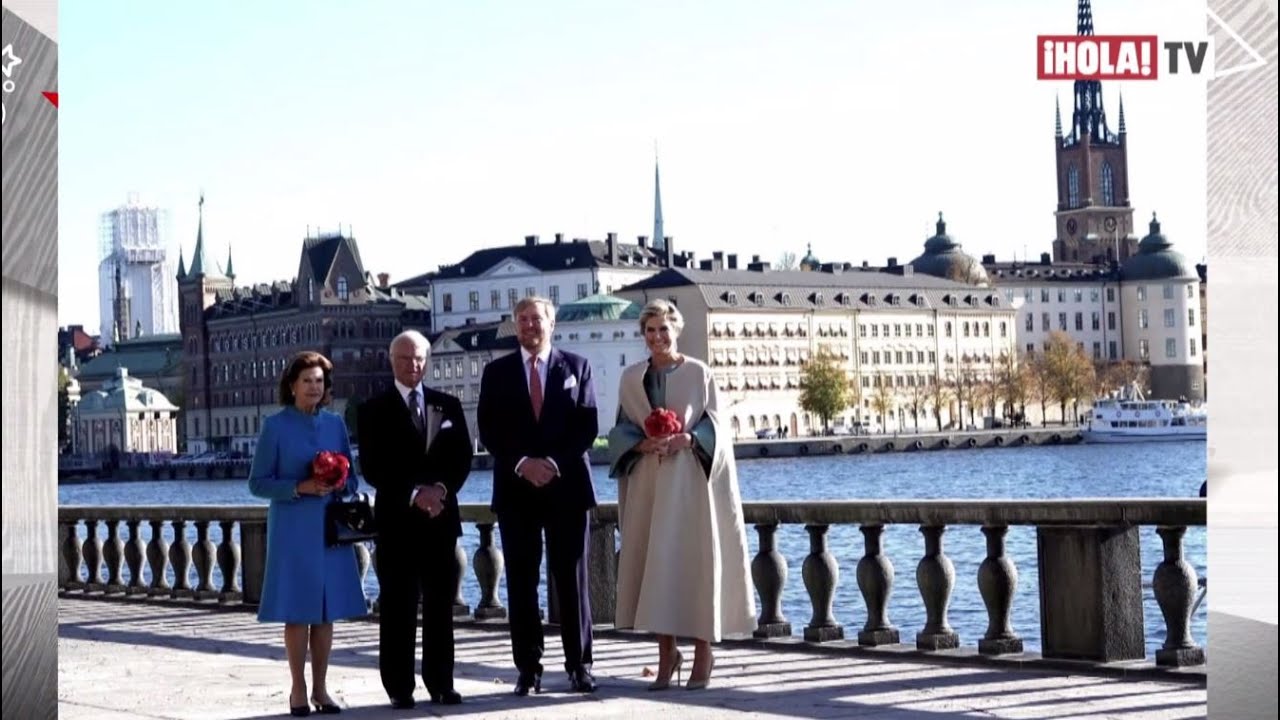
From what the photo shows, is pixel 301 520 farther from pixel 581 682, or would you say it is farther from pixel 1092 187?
pixel 1092 187

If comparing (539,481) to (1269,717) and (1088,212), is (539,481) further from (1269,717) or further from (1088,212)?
(1088,212)

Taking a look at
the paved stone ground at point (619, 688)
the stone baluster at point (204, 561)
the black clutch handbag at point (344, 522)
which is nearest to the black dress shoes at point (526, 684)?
the paved stone ground at point (619, 688)

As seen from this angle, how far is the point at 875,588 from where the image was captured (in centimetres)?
1021

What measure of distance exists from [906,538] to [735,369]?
342 feet

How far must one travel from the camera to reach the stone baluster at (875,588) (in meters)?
10.1

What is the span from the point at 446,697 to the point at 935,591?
2337 mm

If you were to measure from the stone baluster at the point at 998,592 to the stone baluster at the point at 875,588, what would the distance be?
20.0 inches

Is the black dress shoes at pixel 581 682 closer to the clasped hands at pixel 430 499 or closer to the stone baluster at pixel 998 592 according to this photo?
the clasped hands at pixel 430 499

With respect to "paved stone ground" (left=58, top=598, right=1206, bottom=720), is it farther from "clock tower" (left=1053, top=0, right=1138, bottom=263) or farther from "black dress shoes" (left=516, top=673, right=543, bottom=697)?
"clock tower" (left=1053, top=0, right=1138, bottom=263)

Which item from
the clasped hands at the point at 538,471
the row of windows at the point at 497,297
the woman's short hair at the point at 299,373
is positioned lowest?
the clasped hands at the point at 538,471

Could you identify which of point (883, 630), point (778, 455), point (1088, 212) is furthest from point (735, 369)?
point (883, 630)

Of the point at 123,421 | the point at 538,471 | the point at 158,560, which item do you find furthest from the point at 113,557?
the point at 123,421

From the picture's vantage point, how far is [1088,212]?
195000 millimetres

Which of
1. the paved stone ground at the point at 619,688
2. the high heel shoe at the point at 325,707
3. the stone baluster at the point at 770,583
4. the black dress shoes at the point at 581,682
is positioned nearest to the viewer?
the paved stone ground at the point at 619,688
